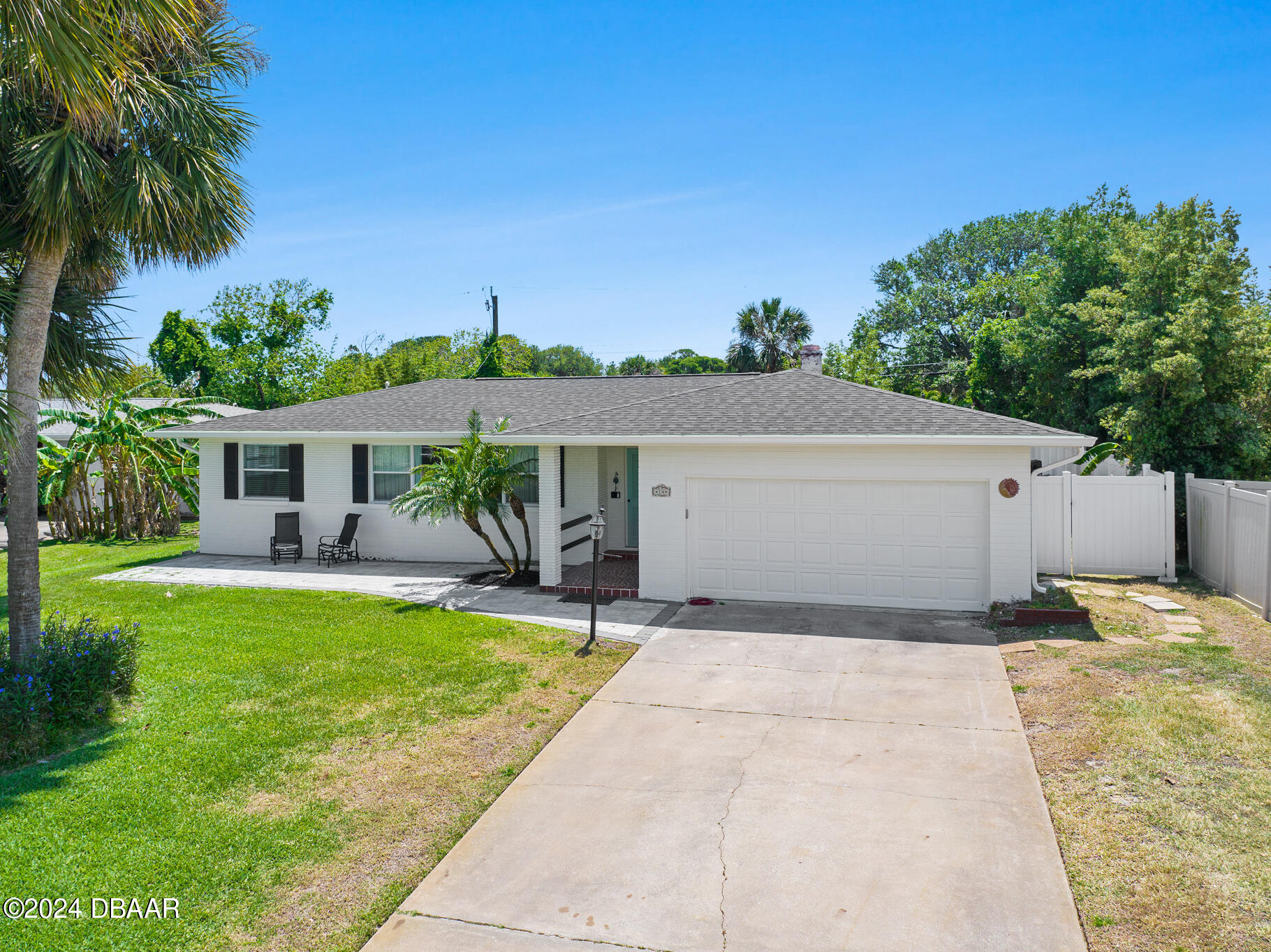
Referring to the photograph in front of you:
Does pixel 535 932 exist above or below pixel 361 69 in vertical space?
below

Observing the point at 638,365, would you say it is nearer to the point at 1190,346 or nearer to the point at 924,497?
the point at 1190,346

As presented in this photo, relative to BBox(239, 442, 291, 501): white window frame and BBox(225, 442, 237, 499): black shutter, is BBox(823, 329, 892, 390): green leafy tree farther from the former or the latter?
BBox(225, 442, 237, 499): black shutter

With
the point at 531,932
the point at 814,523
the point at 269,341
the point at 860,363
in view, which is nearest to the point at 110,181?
the point at 531,932

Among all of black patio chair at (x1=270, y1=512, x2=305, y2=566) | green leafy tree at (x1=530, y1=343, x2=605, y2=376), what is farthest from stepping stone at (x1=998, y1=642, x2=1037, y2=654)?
green leafy tree at (x1=530, y1=343, x2=605, y2=376)

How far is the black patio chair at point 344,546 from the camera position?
50.1ft

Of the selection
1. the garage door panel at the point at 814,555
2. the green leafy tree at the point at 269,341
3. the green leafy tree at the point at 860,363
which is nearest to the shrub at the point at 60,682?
the garage door panel at the point at 814,555

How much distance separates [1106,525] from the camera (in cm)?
1338

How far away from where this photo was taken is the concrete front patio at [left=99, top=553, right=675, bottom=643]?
10.8 meters

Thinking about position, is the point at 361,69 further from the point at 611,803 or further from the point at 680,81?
the point at 611,803

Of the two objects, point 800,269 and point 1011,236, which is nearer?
point 800,269

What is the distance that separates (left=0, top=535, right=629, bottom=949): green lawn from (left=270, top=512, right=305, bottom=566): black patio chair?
5.25 meters

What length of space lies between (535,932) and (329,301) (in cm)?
3926

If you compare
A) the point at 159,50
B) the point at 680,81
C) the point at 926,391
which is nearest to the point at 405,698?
the point at 159,50

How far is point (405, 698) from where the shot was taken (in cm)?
746
